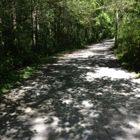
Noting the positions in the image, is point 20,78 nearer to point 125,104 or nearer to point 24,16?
point 125,104

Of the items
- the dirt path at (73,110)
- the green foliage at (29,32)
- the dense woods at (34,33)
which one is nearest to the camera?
the dirt path at (73,110)

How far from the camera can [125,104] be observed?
27.0ft

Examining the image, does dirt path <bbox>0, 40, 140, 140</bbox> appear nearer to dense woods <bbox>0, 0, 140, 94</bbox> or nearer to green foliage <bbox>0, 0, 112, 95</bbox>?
green foliage <bbox>0, 0, 112, 95</bbox>

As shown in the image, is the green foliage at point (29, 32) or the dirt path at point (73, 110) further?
the green foliage at point (29, 32)

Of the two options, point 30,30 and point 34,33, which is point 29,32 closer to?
point 30,30

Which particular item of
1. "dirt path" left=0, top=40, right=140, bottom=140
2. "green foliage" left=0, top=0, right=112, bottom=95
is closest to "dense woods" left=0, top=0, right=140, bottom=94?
"green foliage" left=0, top=0, right=112, bottom=95

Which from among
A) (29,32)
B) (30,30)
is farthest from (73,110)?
(30,30)

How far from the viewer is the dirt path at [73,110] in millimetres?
6035

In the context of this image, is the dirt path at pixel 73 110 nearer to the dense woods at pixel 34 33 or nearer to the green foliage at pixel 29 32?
the green foliage at pixel 29 32

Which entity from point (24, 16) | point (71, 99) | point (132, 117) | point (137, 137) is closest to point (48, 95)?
point (71, 99)

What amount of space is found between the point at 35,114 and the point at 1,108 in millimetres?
1494

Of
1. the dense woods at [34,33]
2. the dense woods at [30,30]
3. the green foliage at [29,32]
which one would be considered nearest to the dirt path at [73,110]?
the green foliage at [29,32]

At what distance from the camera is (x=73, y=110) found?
775 centimetres

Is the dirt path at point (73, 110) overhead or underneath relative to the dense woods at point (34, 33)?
underneath
